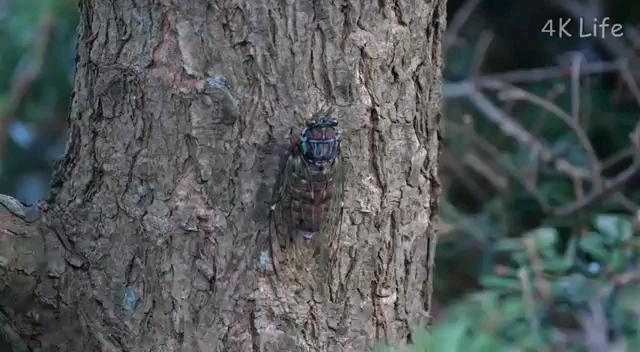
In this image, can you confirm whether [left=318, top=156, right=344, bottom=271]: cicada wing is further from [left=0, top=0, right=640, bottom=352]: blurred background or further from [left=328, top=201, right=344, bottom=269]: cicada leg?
[left=0, top=0, right=640, bottom=352]: blurred background

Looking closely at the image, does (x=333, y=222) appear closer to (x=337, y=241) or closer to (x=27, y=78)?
(x=337, y=241)

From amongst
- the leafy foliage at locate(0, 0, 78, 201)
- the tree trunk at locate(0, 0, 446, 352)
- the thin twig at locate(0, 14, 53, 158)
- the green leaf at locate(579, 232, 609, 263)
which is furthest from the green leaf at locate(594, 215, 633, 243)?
the thin twig at locate(0, 14, 53, 158)

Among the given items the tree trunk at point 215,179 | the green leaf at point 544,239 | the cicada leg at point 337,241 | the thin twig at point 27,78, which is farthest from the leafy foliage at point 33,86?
the cicada leg at point 337,241

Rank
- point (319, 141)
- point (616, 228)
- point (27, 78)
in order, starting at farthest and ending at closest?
point (27, 78) → point (616, 228) → point (319, 141)

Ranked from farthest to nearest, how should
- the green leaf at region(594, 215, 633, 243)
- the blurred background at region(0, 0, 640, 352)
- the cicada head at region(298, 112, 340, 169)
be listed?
the blurred background at region(0, 0, 640, 352) → the green leaf at region(594, 215, 633, 243) → the cicada head at region(298, 112, 340, 169)

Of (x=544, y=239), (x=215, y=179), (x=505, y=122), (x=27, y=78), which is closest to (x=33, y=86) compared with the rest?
(x=27, y=78)

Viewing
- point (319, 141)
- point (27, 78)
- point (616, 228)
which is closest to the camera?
point (319, 141)

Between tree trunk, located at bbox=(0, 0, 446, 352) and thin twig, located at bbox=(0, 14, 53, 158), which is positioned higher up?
thin twig, located at bbox=(0, 14, 53, 158)
